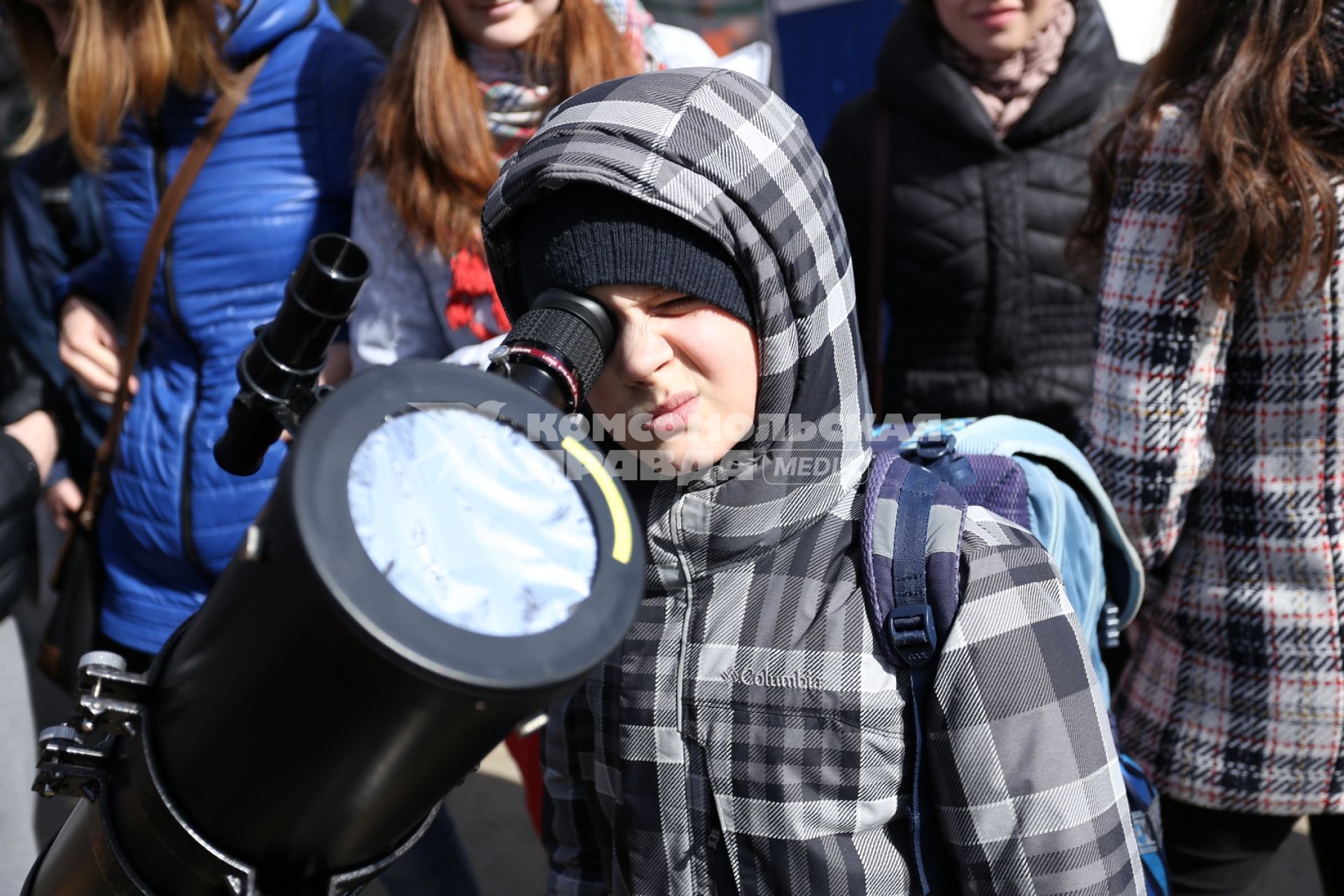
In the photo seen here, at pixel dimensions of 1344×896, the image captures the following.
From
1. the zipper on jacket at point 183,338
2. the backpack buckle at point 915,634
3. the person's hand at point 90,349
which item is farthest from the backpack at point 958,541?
the person's hand at point 90,349

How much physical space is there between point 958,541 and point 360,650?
2.33ft

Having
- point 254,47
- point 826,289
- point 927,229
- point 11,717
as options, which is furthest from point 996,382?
point 11,717

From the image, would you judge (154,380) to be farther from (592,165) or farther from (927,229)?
(927,229)

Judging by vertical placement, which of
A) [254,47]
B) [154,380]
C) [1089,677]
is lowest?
[154,380]

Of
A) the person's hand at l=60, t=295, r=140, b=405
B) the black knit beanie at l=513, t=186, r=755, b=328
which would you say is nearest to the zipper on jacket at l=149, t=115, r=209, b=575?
the person's hand at l=60, t=295, r=140, b=405

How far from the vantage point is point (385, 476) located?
2.48ft

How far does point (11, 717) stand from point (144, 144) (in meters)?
1.06

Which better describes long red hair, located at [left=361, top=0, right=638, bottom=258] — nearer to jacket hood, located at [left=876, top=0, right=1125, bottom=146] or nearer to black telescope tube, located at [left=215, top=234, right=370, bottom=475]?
jacket hood, located at [left=876, top=0, right=1125, bottom=146]

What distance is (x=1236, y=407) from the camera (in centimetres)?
169

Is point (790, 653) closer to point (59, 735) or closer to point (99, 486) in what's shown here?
point (59, 735)

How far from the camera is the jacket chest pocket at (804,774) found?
1.24 m

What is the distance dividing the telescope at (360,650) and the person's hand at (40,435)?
1619mm

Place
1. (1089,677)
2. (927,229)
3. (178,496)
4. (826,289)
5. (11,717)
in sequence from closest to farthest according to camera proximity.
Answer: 1. (1089,677)
2. (826,289)
3. (11,717)
4. (178,496)
5. (927,229)

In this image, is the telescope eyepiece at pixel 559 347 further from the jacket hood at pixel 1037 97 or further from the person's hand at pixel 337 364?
the jacket hood at pixel 1037 97
